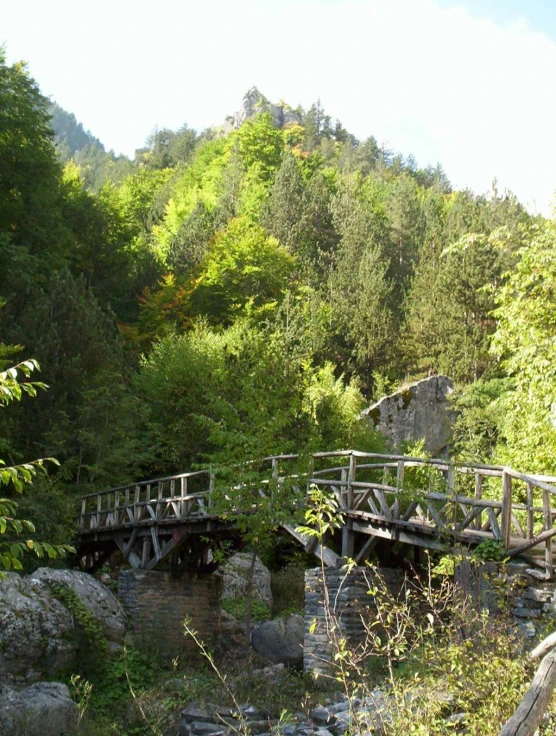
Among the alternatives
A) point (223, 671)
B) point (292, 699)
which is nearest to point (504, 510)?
point (292, 699)

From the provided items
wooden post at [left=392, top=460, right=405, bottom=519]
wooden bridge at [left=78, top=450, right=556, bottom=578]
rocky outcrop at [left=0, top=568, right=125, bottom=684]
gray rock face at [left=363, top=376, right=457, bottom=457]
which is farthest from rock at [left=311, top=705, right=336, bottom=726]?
gray rock face at [left=363, top=376, right=457, bottom=457]

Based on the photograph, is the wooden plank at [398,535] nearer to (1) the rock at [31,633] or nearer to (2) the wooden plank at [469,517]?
(2) the wooden plank at [469,517]

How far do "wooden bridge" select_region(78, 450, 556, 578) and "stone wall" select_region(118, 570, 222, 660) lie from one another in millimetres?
492

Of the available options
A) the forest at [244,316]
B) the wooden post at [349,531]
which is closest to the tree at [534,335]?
the forest at [244,316]

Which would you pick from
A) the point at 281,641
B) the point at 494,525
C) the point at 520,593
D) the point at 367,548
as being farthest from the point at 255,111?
the point at 520,593

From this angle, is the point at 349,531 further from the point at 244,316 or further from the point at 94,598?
the point at 244,316

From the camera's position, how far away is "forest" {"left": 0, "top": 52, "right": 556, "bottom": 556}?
1583 centimetres

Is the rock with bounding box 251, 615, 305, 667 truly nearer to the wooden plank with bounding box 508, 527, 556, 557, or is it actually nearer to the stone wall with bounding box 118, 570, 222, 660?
the stone wall with bounding box 118, 570, 222, 660

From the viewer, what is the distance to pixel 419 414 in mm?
34656

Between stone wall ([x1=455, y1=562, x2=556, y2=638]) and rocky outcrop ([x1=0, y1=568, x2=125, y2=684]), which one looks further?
rocky outcrop ([x1=0, y1=568, x2=125, y2=684])

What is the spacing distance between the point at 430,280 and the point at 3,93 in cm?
2255

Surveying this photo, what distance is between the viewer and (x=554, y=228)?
13.7 m

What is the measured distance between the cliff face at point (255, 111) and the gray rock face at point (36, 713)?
9897cm

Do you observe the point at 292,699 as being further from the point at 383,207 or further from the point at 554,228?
the point at 383,207
